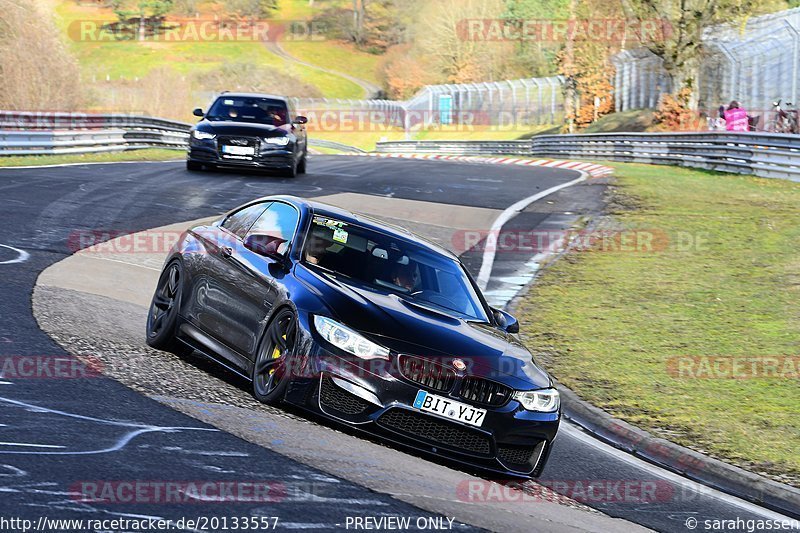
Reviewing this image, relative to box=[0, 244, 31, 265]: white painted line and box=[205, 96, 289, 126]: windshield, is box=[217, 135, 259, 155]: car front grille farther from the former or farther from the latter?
box=[0, 244, 31, 265]: white painted line

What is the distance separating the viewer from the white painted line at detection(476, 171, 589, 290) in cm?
1558

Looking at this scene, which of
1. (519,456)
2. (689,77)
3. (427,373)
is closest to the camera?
(427,373)

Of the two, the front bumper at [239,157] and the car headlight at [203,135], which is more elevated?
the car headlight at [203,135]

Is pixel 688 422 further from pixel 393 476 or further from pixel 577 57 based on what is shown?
pixel 577 57

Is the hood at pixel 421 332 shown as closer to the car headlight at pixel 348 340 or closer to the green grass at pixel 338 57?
the car headlight at pixel 348 340

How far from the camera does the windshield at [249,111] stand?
24.9 metres

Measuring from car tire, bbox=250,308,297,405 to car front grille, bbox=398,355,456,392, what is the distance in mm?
770

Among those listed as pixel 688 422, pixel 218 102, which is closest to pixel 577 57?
pixel 218 102

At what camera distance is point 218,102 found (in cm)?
2512

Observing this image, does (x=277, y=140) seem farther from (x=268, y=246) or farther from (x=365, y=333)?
(x=365, y=333)

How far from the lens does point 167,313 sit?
8844 millimetres

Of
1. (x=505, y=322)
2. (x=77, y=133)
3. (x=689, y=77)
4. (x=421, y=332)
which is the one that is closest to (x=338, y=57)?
(x=689, y=77)

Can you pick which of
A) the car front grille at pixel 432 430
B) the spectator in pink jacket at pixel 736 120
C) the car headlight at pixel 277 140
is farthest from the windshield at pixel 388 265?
the spectator in pink jacket at pixel 736 120

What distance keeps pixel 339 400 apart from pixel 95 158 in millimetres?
23928
